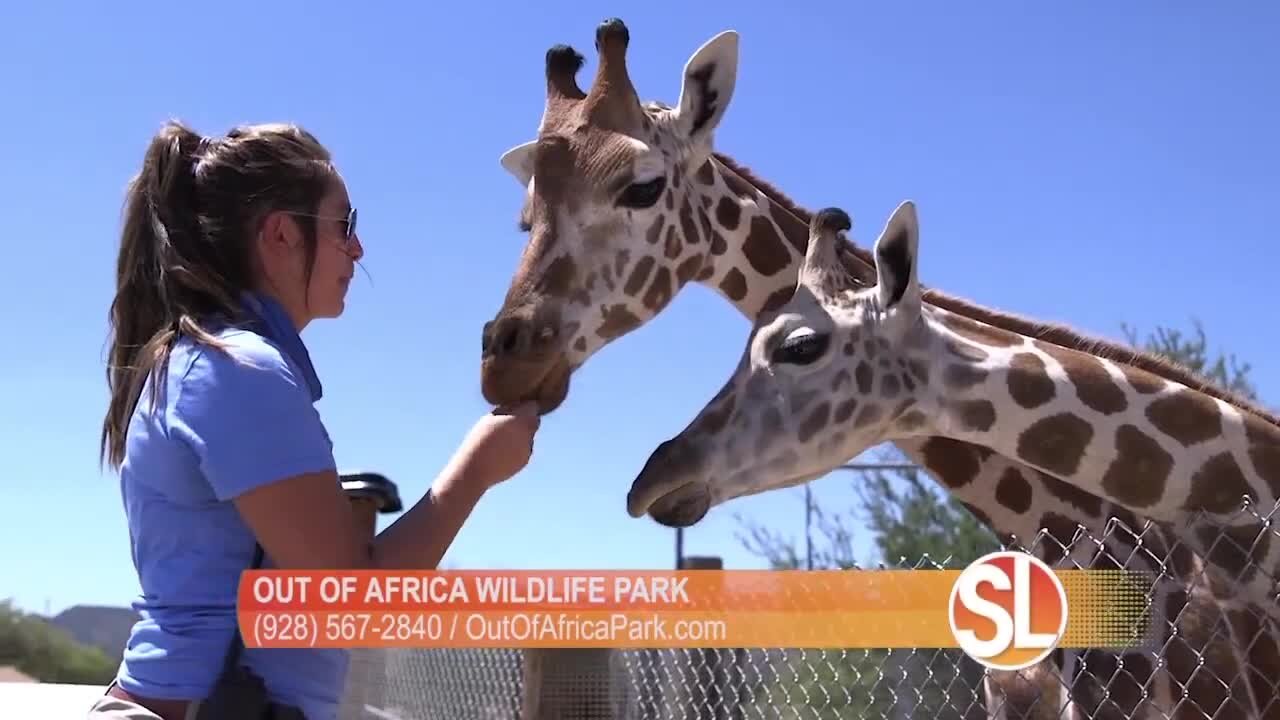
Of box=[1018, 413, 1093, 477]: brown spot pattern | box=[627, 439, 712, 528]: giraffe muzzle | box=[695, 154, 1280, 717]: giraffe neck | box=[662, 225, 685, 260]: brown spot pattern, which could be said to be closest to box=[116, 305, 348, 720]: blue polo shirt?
box=[627, 439, 712, 528]: giraffe muzzle

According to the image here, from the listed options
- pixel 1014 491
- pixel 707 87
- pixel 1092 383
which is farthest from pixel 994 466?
pixel 707 87

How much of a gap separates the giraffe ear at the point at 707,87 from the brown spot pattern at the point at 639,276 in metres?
0.62

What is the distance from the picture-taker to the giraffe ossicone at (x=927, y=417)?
366 centimetres

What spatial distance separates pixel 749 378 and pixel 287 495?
2.18 m

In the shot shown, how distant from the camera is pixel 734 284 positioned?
→ 5.34m

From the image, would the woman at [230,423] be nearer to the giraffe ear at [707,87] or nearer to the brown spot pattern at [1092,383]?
the brown spot pattern at [1092,383]

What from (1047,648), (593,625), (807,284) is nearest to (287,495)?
(593,625)

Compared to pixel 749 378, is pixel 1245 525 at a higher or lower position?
lower

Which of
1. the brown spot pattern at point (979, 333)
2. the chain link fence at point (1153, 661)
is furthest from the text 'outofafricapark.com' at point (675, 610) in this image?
the brown spot pattern at point (979, 333)

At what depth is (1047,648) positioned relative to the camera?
9.96ft

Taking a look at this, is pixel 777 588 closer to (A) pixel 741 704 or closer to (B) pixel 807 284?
→ (B) pixel 807 284

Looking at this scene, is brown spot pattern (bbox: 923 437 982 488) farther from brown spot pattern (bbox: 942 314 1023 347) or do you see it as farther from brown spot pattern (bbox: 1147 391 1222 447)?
brown spot pattern (bbox: 1147 391 1222 447)

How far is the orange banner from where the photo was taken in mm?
2893

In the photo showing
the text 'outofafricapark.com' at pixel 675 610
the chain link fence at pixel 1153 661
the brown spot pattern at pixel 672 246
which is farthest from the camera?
the brown spot pattern at pixel 672 246
